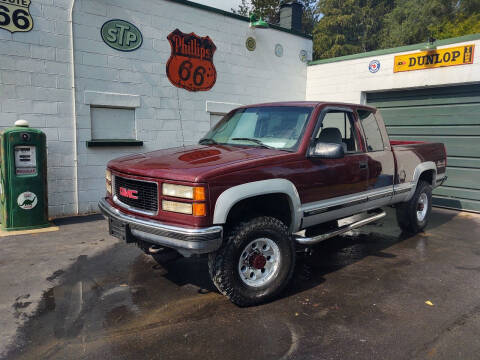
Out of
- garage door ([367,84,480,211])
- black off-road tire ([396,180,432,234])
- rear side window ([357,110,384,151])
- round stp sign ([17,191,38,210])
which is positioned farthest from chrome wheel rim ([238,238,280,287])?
garage door ([367,84,480,211])

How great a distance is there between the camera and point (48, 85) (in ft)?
22.2

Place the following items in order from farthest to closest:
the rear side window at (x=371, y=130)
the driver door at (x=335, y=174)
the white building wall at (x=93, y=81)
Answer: the white building wall at (x=93, y=81), the rear side window at (x=371, y=130), the driver door at (x=335, y=174)

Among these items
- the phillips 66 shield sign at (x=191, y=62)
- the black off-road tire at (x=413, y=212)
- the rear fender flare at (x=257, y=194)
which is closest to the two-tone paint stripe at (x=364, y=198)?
the rear fender flare at (x=257, y=194)

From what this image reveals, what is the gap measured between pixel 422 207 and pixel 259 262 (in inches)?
160

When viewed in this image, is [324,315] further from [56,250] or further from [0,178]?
[0,178]

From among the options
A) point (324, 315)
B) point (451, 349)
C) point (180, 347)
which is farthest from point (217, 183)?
point (451, 349)

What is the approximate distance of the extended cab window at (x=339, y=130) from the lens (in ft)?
15.3

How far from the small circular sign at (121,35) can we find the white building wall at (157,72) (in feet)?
0.29

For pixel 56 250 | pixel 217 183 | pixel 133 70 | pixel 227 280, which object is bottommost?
Result: pixel 56 250

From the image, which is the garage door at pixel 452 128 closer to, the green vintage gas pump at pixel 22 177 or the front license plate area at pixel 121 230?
the front license plate area at pixel 121 230

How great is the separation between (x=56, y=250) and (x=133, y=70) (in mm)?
4064

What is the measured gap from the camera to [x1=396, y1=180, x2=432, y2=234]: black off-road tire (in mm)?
6145

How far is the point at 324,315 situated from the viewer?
11.5 feet

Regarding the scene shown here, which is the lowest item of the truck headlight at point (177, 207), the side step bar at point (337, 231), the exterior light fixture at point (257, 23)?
the side step bar at point (337, 231)
